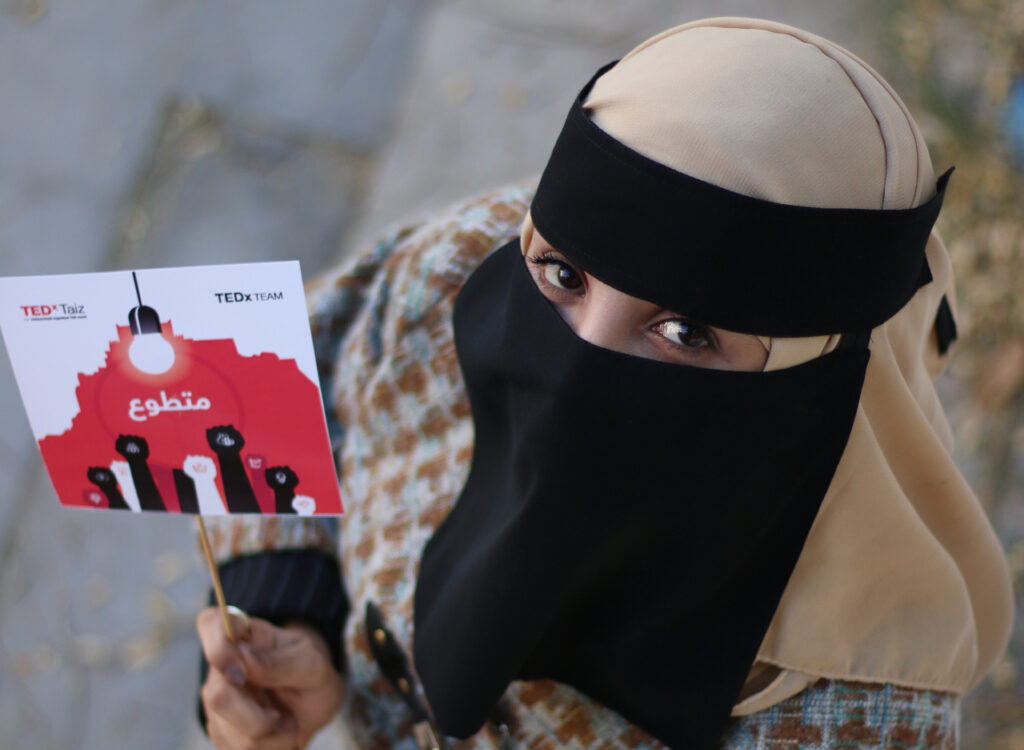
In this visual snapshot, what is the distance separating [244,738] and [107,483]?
1.50 ft

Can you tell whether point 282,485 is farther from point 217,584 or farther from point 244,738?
point 244,738

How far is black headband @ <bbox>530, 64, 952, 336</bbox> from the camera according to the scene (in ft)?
3.41

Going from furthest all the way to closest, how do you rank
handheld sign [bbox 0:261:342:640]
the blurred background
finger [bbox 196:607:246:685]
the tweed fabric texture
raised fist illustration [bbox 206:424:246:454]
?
the blurred background, the tweed fabric texture, finger [bbox 196:607:246:685], raised fist illustration [bbox 206:424:246:454], handheld sign [bbox 0:261:342:640]

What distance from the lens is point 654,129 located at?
1088 mm

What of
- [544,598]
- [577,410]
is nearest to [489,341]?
[577,410]

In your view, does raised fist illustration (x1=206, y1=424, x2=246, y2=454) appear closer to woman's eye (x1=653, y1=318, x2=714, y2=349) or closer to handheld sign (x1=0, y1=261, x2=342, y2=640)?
handheld sign (x1=0, y1=261, x2=342, y2=640)

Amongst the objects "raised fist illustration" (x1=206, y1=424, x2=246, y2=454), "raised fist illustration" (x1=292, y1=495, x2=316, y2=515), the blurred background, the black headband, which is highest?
the black headband

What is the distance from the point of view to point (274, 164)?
12.1 ft

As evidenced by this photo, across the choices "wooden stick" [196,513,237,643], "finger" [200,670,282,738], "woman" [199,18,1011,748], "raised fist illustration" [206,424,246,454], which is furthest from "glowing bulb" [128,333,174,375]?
"finger" [200,670,282,738]

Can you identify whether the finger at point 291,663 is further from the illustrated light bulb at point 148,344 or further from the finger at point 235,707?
the illustrated light bulb at point 148,344

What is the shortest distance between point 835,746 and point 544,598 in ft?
1.42

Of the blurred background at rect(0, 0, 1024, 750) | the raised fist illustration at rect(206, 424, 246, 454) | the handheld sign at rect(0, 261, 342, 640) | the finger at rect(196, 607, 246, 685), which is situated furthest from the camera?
the blurred background at rect(0, 0, 1024, 750)

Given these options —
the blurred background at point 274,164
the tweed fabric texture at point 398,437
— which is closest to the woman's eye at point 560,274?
the tweed fabric texture at point 398,437

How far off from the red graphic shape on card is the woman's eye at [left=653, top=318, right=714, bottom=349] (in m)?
0.44
